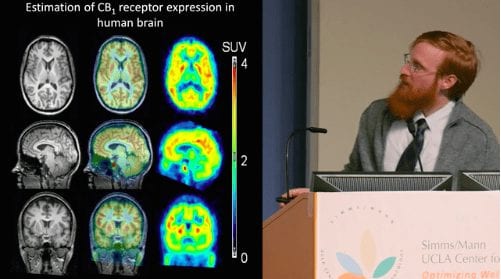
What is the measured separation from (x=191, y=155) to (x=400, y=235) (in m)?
0.67

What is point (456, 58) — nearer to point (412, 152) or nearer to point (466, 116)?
point (466, 116)

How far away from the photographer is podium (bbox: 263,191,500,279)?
85.7 inches

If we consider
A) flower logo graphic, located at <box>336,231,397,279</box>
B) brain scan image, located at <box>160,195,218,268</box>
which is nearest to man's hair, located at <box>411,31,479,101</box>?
brain scan image, located at <box>160,195,218,268</box>

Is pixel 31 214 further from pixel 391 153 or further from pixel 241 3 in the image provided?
pixel 391 153

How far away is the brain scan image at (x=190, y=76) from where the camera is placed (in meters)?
2.47

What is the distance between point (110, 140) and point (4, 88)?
34 centimetres

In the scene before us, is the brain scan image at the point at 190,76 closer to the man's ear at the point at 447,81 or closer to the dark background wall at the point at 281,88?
the dark background wall at the point at 281,88

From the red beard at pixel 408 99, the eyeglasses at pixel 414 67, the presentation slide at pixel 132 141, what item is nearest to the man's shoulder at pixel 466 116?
the red beard at pixel 408 99

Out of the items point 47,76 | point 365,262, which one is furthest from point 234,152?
point 47,76

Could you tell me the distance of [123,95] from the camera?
2518 millimetres

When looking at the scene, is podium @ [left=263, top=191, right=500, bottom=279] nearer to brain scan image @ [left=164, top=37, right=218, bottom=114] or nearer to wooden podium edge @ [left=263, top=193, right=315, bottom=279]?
wooden podium edge @ [left=263, top=193, right=315, bottom=279]

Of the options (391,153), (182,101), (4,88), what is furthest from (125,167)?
(391,153)

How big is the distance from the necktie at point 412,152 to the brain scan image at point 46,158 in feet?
6.00

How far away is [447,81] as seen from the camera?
13.0 feet
